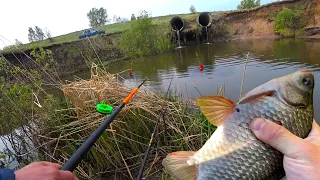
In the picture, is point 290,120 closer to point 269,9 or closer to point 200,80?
point 200,80

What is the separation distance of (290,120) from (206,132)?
9.22ft

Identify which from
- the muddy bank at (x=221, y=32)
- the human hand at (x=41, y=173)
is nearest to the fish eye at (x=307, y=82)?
the human hand at (x=41, y=173)

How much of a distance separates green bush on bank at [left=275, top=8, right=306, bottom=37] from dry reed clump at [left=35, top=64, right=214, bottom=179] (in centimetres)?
2479

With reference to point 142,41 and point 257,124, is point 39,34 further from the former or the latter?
point 257,124

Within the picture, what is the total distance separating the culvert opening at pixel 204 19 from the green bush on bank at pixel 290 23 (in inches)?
330

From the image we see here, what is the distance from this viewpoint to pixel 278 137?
4.36 ft

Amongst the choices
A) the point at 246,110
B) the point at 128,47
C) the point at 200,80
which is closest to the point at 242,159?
the point at 246,110

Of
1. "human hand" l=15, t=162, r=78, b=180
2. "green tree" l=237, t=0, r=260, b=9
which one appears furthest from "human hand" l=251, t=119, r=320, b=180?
"green tree" l=237, t=0, r=260, b=9

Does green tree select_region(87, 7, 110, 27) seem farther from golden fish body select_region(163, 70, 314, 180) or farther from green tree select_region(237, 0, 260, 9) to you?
golden fish body select_region(163, 70, 314, 180)

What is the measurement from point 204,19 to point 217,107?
33.5 m

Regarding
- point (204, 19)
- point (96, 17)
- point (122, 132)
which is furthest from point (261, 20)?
point (96, 17)

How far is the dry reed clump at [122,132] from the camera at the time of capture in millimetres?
4012

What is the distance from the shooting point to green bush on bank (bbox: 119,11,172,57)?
2425 centimetres

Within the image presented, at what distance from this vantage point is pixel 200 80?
12414mm
